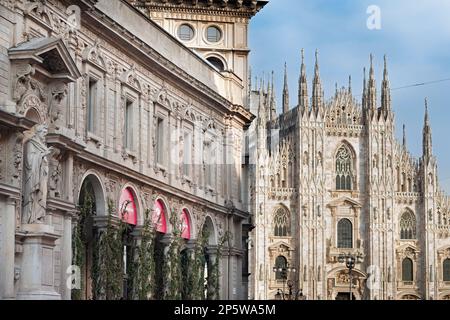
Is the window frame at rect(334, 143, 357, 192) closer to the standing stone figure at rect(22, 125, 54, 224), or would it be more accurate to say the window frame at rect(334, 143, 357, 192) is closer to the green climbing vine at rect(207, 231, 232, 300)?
the green climbing vine at rect(207, 231, 232, 300)

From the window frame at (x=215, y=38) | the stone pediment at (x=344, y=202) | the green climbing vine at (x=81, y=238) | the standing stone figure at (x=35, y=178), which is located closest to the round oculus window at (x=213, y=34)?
the window frame at (x=215, y=38)

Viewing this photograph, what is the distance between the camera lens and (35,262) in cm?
2488

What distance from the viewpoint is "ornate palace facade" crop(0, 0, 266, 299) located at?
80.0 ft

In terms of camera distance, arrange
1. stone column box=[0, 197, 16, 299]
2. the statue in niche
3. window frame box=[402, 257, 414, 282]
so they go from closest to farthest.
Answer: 1. stone column box=[0, 197, 16, 299]
2. the statue in niche
3. window frame box=[402, 257, 414, 282]

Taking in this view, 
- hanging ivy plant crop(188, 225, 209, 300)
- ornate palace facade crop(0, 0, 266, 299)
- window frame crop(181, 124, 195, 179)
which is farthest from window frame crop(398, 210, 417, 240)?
window frame crop(181, 124, 195, 179)

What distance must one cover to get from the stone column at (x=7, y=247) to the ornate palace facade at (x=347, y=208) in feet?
A: 232

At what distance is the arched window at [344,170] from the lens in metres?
98.9

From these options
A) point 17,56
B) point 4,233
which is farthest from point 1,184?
point 17,56

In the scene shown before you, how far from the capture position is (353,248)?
97.4 m

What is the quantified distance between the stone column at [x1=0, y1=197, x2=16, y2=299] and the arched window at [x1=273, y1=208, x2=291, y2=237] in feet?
240

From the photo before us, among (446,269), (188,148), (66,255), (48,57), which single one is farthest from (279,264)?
(48,57)

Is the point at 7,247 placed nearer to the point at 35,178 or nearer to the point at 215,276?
the point at 35,178
